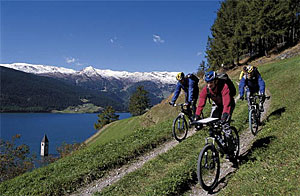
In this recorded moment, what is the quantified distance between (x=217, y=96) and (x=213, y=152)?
1941mm

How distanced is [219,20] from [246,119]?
1861 inches

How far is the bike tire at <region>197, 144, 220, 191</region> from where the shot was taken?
5584 millimetres

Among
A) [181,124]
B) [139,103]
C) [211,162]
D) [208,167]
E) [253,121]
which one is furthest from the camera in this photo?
[139,103]

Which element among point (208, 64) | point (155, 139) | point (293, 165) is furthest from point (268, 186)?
point (208, 64)

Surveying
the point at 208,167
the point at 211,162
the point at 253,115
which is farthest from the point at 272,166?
the point at 253,115

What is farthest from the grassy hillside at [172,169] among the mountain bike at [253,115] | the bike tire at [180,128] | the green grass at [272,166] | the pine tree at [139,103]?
the pine tree at [139,103]

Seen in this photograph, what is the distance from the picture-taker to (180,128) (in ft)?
38.9

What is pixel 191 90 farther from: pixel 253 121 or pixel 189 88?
pixel 253 121

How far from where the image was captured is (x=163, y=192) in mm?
6148

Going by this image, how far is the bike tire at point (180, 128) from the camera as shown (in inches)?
460

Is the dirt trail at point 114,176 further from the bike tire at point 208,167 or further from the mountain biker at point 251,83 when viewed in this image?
the mountain biker at point 251,83

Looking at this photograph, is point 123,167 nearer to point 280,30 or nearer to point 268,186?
point 268,186

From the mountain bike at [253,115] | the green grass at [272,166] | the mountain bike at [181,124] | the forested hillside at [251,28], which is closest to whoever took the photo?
the green grass at [272,166]

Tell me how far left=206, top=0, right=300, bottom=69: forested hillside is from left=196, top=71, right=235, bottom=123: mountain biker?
44.1m
